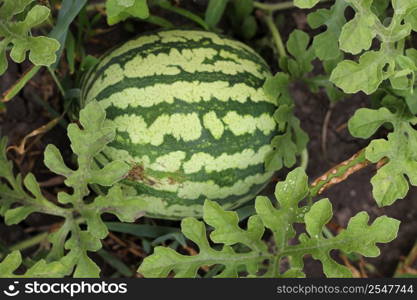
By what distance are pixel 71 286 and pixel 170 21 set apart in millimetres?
1211

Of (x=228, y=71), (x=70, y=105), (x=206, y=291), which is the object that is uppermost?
(x=70, y=105)

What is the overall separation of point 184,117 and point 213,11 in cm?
61

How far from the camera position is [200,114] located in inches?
77.4

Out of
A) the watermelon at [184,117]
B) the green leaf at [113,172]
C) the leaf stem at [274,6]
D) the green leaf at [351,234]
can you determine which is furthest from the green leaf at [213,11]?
the green leaf at [351,234]

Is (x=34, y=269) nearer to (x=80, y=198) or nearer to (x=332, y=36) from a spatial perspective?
(x=80, y=198)

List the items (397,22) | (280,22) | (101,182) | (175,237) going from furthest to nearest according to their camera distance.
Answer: (280,22) < (175,237) < (101,182) < (397,22)

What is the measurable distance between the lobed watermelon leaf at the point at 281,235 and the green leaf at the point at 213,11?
0.85 meters

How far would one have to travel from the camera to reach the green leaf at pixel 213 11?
2373mm

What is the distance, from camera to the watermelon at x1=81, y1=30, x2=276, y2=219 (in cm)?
196

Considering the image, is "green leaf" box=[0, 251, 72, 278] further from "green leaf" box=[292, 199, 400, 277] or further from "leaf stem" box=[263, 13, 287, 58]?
"leaf stem" box=[263, 13, 287, 58]

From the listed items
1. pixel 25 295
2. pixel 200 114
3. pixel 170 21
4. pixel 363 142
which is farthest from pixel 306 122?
pixel 25 295

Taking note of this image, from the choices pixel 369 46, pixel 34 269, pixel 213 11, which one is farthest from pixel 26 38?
pixel 369 46

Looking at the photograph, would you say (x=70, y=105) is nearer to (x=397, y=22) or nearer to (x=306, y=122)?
(x=306, y=122)

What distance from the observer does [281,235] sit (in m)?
1.87
